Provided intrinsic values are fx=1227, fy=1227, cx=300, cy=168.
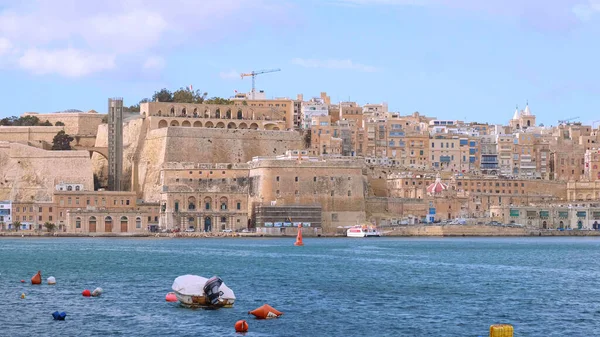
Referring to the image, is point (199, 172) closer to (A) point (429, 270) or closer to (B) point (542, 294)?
(A) point (429, 270)

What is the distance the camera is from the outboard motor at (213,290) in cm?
2703

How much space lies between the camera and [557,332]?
24484mm

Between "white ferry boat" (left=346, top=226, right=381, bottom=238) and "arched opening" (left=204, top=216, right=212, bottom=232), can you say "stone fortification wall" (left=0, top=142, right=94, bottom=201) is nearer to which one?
"arched opening" (left=204, top=216, right=212, bottom=232)

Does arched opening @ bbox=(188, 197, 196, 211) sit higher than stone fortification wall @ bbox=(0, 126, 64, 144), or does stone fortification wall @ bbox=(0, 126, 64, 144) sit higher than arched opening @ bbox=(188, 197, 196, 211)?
stone fortification wall @ bbox=(0, 126, 64, 144)

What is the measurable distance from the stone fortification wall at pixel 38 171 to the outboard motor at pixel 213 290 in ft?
160

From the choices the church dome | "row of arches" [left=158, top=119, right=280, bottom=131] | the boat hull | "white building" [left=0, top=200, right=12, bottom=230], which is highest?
"row of arches" [left=158, top=119, right=280, bottom=131]

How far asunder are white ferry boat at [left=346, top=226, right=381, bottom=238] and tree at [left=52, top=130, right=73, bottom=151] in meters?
22.7

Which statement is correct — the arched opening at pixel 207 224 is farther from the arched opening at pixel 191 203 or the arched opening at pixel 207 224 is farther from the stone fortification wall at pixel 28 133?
the stone fortification wall at pixel 28 133

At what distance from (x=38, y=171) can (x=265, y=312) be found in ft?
171

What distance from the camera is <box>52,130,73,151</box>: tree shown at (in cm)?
8288

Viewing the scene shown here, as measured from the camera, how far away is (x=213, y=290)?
89.0 ft

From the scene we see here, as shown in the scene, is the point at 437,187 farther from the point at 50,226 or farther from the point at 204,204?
the point at 50,226

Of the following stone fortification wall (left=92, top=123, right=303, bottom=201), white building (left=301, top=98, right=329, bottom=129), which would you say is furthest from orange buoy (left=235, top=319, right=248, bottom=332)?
white building (left=301, top=98, right=329, bottom=129)

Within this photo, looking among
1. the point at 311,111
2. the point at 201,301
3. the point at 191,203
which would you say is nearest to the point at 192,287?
the point at 201,301
